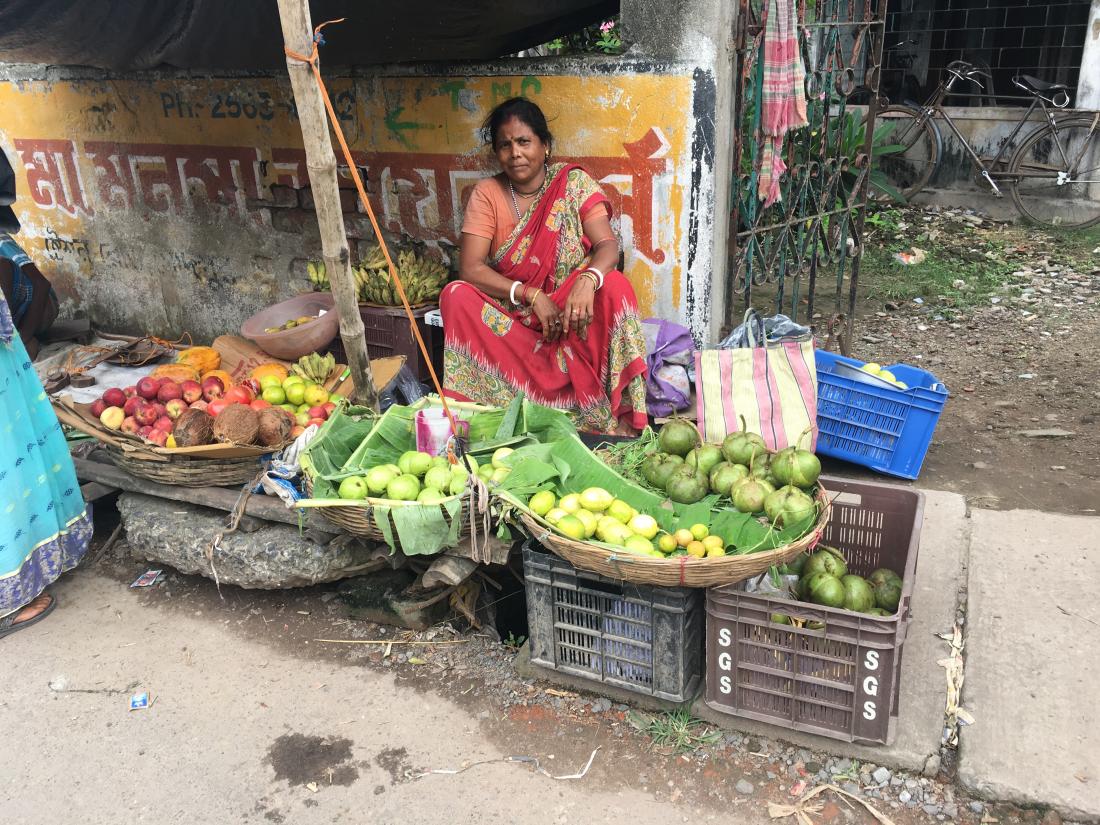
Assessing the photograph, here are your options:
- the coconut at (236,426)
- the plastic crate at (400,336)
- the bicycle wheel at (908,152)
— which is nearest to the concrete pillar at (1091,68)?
the bicycle wheel at (908,152)

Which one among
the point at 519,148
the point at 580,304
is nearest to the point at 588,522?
the point at 580,304

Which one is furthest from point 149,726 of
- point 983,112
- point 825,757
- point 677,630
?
point 983,112

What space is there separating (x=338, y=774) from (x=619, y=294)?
2.18 meters

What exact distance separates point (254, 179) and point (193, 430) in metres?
2.60

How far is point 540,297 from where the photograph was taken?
3838 millimetres

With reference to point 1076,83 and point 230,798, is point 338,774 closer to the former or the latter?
point 230,798

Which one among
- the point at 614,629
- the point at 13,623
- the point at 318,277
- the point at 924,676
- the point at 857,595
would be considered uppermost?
the point at 318,277

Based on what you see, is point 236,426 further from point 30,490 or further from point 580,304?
point 580,304

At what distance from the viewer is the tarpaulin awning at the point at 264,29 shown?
393 centimetres

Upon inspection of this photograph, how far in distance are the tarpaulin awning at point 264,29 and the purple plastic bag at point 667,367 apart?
153 cm

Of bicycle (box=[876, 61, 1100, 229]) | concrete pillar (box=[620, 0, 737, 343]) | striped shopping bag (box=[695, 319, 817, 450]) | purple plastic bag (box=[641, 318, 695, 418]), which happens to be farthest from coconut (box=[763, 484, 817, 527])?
bicycle (box=[876, 61, 1100, 229])

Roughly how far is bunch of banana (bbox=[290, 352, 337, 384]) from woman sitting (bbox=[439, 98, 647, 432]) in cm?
61

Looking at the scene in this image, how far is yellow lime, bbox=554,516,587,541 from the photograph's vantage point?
2.55 metres

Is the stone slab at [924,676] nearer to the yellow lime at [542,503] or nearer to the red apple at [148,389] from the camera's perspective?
the yellow lime at [542,503]
